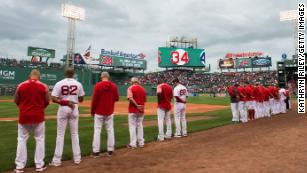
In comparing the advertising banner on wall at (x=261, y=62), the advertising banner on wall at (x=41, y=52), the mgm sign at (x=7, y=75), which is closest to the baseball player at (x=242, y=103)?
the mgm sign at (x=7, y=75)

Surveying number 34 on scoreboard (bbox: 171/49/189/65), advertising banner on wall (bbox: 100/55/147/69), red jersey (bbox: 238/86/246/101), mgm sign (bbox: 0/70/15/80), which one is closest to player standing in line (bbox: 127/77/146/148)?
red jersey (bbox: 238/86/246/101)

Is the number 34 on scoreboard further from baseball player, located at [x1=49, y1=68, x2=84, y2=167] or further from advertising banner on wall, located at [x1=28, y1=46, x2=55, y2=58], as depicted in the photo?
baseball player, located at [x1=49, y1=68, x2=84, y2=167]

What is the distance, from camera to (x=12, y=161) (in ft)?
23.8

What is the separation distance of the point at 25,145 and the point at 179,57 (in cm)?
6749

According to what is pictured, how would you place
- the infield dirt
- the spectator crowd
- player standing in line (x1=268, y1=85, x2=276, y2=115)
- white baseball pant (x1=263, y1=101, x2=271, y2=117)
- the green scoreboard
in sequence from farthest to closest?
the green scoreboard < the spectator crowd < player standing in line (x1=268, y1=85, x2=276, y2=115) < white baseball pant (x1=263, y1=101, x2=271, y2=117) < the infield dirt

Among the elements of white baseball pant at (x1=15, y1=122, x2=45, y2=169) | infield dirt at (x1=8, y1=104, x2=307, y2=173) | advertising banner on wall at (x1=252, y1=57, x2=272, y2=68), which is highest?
advertising banner on wall at (x1=252, y1=57, x2=272, y2=68)

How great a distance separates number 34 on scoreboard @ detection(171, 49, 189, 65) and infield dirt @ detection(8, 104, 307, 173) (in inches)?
2487

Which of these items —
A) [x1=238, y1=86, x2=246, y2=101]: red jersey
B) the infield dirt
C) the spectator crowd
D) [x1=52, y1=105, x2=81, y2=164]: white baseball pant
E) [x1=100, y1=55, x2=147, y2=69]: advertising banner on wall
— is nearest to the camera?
the infield dirt

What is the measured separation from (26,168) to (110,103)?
100 inches

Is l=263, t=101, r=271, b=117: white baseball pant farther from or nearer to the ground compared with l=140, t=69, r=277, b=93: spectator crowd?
nearer to the ground

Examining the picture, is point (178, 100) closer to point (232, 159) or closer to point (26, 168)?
point (232, 159)

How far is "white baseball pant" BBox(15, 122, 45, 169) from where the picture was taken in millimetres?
6340

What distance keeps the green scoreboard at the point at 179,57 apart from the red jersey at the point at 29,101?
6656 centimetres

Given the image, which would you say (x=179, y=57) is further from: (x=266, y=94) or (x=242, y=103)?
(x=242, y=103)
